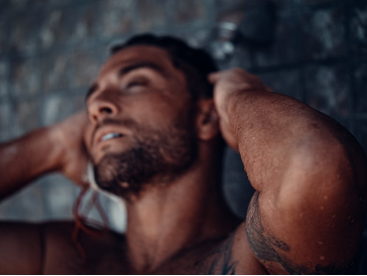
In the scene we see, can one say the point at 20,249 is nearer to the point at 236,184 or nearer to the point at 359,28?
the point at 236,184

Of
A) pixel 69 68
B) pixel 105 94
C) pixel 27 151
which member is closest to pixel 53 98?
pixel 69 68

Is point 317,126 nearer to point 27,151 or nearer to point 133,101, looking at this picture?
point 133,101

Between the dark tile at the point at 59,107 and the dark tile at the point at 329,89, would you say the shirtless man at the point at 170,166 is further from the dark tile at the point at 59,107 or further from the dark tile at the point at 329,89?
the dark tile at the point at 59,107

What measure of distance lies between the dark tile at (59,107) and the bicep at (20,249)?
3.14ft

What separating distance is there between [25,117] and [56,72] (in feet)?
1.18

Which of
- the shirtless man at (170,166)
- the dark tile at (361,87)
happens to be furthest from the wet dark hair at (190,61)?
the dark tile at (361,87)

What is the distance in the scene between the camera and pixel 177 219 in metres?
1.20

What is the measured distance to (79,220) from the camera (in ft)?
4.30

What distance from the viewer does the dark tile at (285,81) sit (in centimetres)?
150

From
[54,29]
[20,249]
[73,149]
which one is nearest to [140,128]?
[73,149]

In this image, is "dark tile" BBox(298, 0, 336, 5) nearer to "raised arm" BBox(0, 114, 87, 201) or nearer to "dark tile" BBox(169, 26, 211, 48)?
"dark tile" BBox(169, 26, 211, 48)

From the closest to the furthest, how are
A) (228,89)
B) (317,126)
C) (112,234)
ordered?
(317,126)
(228,89)
(112,234)

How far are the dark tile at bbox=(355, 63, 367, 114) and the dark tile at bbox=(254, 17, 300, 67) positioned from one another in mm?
255

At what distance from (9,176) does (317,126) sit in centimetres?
116
